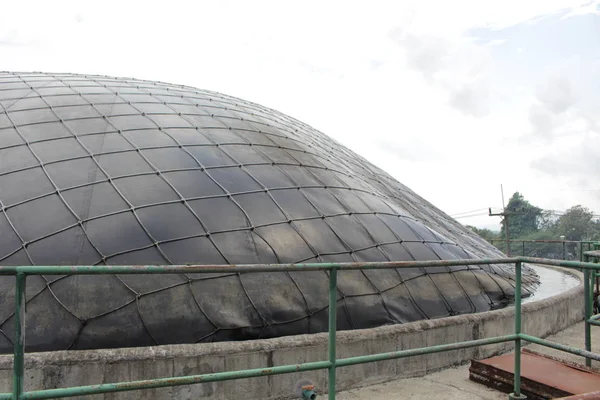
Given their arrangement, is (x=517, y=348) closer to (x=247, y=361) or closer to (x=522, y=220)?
(x=247, y=361)

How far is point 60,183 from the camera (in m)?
9.11

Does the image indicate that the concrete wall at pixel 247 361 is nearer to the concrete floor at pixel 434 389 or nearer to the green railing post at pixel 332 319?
the concrete floor at pixel 434 389

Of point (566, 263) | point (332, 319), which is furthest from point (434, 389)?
point (332, 319)

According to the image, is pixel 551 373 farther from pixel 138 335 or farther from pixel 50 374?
pixel 50 374

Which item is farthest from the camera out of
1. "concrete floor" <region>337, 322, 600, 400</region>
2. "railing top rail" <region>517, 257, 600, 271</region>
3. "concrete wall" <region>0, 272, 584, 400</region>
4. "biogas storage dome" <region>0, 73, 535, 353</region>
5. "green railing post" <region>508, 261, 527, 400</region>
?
"biogas storage dome" <region>0, 73, 535, 353</region>

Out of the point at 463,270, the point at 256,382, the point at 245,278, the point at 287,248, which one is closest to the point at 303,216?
the point at 287,248

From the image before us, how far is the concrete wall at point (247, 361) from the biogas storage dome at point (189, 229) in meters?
0.68

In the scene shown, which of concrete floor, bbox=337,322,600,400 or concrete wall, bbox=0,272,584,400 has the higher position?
concrete wall, bbox=0,272,584,400

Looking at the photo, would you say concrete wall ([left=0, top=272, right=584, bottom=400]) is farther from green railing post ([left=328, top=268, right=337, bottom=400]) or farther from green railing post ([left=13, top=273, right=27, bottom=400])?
green railing post ([left=13, top=273, right=27, bottom=400])

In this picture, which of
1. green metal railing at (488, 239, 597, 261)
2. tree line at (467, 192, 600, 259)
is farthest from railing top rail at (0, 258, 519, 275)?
tree line at (467, 192, 600, 259)

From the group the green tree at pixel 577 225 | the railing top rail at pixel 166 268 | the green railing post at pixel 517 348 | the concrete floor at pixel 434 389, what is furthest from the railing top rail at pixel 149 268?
the green tree at pixel 577 225

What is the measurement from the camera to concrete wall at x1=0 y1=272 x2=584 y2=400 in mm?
5664

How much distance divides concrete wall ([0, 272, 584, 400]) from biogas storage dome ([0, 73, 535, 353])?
0.68 metres

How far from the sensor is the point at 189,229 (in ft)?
27.1
